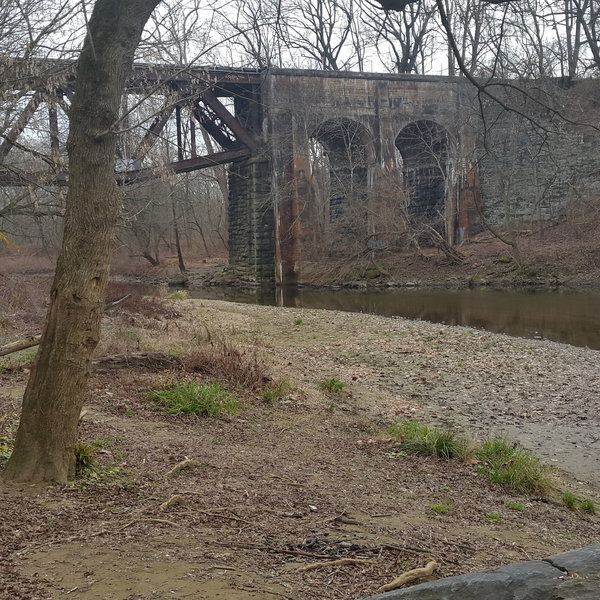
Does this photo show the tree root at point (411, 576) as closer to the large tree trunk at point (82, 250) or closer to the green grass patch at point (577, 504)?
the large tree trunk at point (82, 250)

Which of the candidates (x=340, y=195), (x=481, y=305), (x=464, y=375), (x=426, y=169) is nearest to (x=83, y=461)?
(x=464, y=375)

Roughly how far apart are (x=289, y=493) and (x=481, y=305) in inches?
849

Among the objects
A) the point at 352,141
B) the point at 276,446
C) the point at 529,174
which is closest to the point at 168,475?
the point at 276,446

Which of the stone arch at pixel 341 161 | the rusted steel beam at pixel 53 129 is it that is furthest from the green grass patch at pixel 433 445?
the stone arch at pixel 341 161

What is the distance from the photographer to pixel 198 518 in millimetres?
4531

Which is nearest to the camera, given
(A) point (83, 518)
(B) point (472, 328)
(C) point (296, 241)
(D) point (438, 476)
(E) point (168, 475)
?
(A) point (83, 518)

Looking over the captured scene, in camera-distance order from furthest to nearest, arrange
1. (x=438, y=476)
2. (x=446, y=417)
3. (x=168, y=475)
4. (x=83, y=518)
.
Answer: (x=446, y=417)
(x=438, y=476)
(x=168, y=475)
(x=83, y=518)

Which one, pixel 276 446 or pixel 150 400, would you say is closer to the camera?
pixel 276 446

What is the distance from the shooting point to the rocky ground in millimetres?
3701

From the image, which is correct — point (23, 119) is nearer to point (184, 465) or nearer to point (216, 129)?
point (184, 465)

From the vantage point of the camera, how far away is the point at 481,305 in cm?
2591

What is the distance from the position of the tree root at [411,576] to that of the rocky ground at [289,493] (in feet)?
0.37

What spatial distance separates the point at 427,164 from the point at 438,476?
3597cm

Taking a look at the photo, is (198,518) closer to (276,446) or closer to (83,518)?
(83,518)
